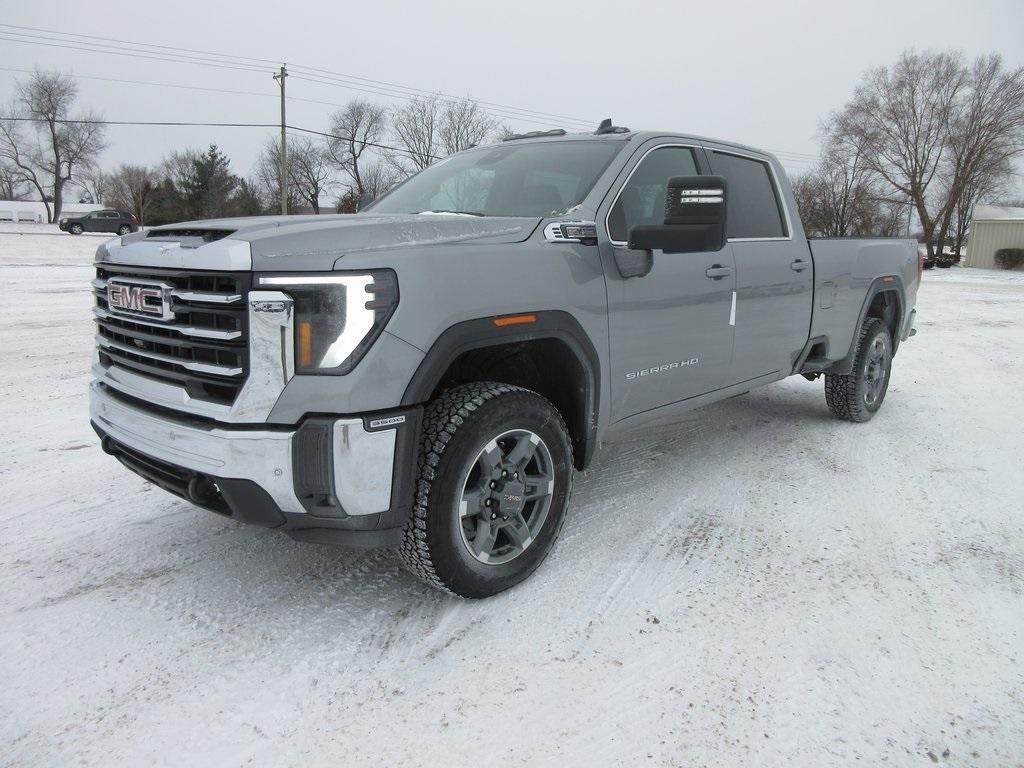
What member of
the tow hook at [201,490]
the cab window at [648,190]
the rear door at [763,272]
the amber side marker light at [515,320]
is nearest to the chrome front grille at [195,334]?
the tow hook at [201,490]

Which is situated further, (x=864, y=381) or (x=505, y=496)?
(x=864, y=381)

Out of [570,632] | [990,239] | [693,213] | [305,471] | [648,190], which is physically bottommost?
[570,632]

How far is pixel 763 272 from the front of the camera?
4.20 metres

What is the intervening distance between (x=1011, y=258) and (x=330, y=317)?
Result: 4416 centimetres

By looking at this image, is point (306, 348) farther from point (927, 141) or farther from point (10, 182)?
point (10, 182)

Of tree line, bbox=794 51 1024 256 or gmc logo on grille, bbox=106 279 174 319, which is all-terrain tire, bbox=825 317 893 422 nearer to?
gmc logo on grille, bbox=106 279 174 319

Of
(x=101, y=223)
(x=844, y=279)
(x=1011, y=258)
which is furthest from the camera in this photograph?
(x=101, y=223)

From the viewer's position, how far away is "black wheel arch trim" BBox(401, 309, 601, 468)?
8.09ft

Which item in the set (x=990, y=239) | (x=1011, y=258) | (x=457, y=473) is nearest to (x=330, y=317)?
(x=457, y=473)

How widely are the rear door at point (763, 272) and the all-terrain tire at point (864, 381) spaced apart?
991 millimetres

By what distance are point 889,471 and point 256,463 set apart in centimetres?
388

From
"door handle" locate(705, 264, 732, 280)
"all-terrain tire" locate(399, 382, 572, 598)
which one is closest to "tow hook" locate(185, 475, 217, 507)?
"all-terrain tire" locate(399, 382, 572, 598)

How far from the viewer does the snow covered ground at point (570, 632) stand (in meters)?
2.12

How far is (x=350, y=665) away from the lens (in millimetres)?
2463
